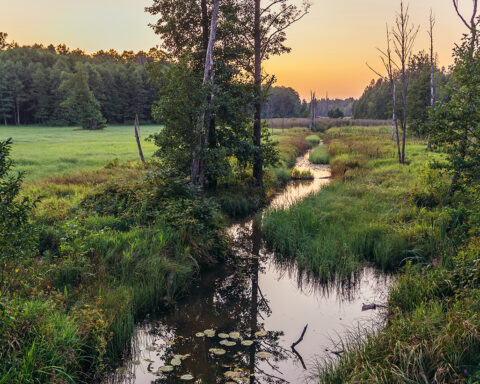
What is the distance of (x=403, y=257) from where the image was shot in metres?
8.91

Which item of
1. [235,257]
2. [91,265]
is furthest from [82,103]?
[91,265]

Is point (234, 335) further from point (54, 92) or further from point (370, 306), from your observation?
point (54, 92)

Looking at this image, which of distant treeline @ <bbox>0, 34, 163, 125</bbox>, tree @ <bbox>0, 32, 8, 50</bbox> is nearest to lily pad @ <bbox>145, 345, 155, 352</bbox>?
distant treeline @ <bbox>0, 34, 163, 125</bbox>

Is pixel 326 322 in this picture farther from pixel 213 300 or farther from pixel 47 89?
pixel 47 89

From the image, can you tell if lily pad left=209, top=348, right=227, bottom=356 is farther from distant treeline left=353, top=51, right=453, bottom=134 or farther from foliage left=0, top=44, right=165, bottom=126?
foliage left=0, top=44, right=165, bottom=126

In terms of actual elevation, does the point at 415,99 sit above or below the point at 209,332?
above

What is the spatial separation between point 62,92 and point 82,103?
50.1 ft

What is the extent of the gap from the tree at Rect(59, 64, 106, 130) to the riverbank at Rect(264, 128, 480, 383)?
5853 centimetres

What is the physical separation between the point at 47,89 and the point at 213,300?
88.8m

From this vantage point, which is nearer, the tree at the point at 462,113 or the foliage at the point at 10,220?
the foliage at the point at 10,220

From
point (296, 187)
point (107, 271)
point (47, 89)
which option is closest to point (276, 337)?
point (107, 271)

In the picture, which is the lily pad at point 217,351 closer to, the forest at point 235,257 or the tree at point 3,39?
the forest at point 235,257

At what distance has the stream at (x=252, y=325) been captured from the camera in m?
5.21

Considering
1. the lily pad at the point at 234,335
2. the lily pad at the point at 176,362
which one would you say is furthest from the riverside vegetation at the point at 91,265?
the lily pad at the point at 234,335
